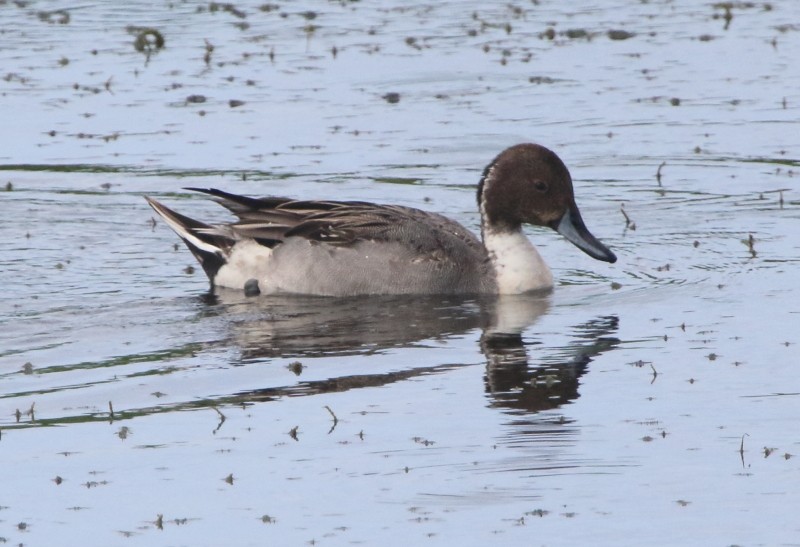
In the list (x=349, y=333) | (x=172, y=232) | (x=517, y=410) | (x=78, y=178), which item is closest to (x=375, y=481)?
(x=517, y=410)

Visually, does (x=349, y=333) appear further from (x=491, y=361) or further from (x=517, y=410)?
(x=517, y=410)

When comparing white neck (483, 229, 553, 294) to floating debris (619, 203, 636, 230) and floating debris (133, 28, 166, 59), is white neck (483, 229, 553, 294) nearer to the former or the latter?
floating debris (619, 203, 636, 230)

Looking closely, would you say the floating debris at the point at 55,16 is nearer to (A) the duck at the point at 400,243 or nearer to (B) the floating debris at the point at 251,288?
→ (A) the duck at the point at 400,243

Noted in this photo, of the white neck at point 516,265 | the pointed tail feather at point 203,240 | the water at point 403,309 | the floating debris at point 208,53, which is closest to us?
the water at point 403,309

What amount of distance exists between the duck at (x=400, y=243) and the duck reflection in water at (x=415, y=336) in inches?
5.5

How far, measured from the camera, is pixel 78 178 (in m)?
16.4

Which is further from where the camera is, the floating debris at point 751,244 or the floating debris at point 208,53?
the floating debris at point 208,53

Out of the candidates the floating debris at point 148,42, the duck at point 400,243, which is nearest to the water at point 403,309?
the floating debris at point 148,42

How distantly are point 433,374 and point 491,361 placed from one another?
1.66ft

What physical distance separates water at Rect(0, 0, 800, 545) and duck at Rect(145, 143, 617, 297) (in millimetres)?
248

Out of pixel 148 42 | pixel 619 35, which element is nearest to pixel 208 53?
pixel 148 42

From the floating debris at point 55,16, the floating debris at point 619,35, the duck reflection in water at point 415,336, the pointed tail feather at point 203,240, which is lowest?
the duck reflection in water at point 415,336

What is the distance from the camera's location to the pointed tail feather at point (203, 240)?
43.5ft

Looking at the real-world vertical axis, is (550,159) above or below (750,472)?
above
